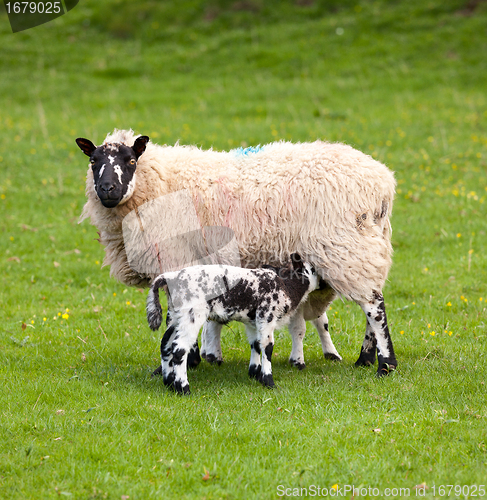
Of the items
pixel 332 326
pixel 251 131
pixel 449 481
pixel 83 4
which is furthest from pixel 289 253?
pixel 83 4

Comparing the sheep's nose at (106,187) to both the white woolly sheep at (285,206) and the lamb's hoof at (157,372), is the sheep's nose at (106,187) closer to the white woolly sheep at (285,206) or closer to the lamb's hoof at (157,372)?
the white woolly sheep at (285,206)

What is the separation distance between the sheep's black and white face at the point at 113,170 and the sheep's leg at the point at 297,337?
91.0 inches

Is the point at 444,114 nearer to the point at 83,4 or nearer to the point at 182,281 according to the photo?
the point at 182,281

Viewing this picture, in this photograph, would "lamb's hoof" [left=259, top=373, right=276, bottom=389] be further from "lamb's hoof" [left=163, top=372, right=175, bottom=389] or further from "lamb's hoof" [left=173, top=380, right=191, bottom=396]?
"lamb's hoof" [left=163, top=372, right=175, bottom=389]

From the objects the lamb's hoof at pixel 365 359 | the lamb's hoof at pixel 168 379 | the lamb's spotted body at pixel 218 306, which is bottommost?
the lamb's hoof at pixel 365 359

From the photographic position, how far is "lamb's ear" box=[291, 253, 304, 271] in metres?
6.67

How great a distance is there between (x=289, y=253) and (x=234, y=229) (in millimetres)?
652

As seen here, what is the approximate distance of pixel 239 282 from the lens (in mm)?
6109

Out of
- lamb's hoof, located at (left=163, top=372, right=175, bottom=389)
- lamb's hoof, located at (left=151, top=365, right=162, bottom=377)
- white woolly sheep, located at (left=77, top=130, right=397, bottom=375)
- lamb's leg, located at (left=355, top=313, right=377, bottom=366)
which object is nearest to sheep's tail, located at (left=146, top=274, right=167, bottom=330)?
lamb's hoof, located at (left=163, top=372, right=175, bottom=389)

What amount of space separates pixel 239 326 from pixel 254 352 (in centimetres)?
226

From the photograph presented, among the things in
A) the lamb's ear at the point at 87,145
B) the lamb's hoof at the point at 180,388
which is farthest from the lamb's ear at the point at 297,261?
the lamb's ear at the point at 87,145

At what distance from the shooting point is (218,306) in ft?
19.8

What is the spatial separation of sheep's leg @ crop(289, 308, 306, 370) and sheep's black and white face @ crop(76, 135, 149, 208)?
2310mm

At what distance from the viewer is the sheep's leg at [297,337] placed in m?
7.07
